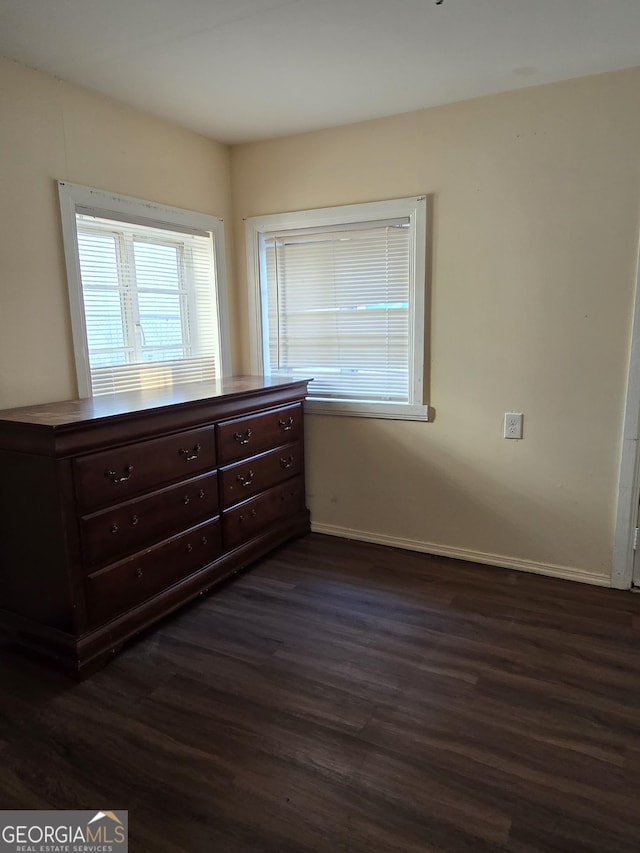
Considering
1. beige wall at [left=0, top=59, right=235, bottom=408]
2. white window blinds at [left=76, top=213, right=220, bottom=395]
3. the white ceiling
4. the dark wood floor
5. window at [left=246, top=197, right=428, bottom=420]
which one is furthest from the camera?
window at [left=246, top=197, right=428, bottom=420]

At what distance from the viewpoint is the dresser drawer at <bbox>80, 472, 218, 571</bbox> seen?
212 cm

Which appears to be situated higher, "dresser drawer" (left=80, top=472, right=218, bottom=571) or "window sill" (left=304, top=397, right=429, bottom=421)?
"window sill" (left=304, top=397, right=429, bottom=421)

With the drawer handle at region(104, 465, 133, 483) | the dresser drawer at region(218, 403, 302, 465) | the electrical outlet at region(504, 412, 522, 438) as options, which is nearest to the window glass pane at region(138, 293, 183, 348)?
the dresser drawer at region(218, 403, 302, 465)

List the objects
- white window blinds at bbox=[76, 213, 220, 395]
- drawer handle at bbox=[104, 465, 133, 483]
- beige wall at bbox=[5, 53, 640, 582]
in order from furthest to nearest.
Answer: white window blinds at bbox=[76, 213, 220, 395]
beige wall at bbox=[5, 53, 640, 582]
drawer handle at bbox=[104, 465, 133, 483]

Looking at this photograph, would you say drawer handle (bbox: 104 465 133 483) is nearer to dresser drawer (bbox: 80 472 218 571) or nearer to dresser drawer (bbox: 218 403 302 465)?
dresser drawer (bbox: 80 472 218 571)

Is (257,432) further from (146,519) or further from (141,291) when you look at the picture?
(141,291)

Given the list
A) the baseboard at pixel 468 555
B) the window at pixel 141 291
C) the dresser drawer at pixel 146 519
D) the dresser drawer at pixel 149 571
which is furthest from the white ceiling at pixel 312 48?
the baseboard at pixel 468 555

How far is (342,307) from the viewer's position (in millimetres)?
3316

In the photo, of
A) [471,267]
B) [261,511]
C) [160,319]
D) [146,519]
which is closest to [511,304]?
[471,267]

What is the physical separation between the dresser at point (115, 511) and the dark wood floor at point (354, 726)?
0.16m

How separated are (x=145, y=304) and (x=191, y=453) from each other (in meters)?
1.01

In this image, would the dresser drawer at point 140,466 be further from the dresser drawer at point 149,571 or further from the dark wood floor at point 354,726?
the dark wood floor at point 354,726

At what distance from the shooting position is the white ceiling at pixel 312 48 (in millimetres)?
1930

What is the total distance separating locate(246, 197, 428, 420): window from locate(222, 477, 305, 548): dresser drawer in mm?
551
